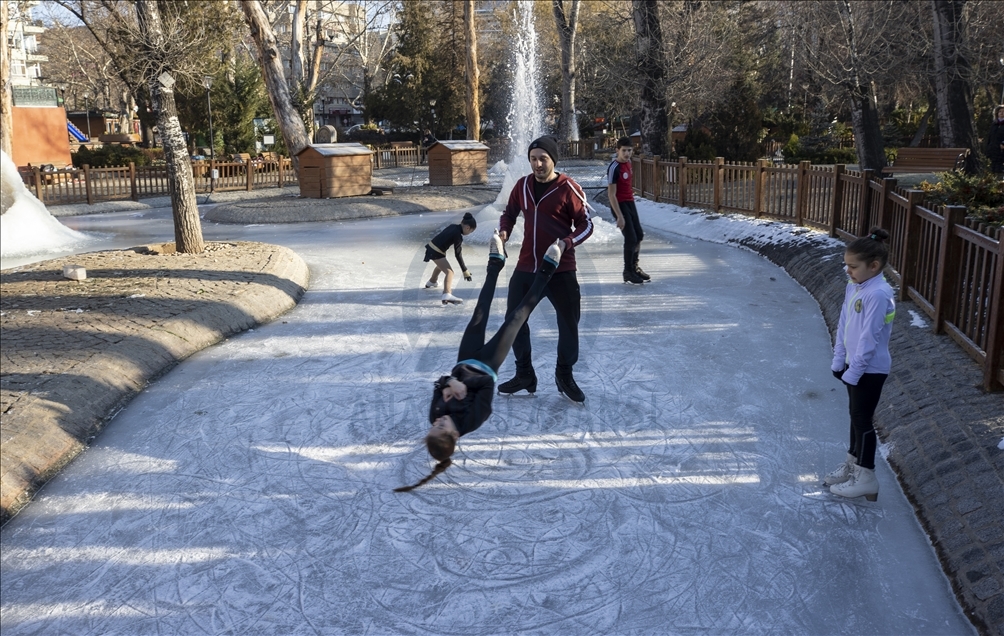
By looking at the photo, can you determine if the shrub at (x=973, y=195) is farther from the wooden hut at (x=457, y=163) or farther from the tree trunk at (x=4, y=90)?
the tree trunk at (x=4, y=90)

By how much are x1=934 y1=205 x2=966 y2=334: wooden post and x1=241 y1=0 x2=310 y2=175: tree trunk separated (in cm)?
1866

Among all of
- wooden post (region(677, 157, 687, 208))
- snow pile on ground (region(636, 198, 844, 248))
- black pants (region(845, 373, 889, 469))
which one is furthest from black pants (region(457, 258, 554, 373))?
wooden post (region(677, 157, 687, 208))

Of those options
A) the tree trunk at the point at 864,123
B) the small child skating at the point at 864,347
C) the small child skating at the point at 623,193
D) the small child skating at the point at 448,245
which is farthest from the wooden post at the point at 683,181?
the small child skating at the point at 864,347

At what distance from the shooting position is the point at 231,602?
3.50 m

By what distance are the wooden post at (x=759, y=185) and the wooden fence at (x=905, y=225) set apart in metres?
0.02

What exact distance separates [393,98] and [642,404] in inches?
1648

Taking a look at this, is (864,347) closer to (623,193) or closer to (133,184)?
(623,193)

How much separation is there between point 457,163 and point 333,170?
5.22 m

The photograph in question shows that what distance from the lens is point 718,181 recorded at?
14.7 metres

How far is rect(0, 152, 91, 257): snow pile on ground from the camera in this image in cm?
1374

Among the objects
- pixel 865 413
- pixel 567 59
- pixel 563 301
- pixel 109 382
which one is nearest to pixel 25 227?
pixel 109 382

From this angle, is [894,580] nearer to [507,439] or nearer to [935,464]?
[935,464]

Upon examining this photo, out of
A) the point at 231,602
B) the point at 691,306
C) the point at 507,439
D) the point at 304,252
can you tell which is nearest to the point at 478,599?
the point at 231,602

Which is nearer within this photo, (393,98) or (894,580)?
(894,580)
